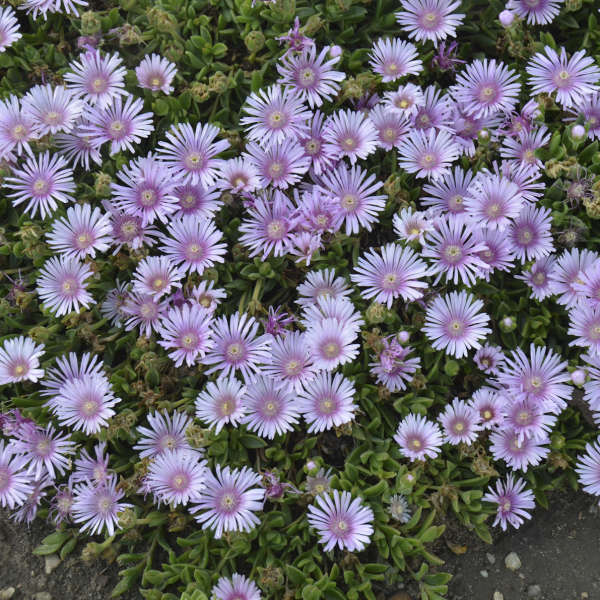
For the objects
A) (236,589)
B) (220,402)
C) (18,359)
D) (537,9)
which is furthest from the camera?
(537,9)

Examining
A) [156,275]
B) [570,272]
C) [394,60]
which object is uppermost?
[394,60]

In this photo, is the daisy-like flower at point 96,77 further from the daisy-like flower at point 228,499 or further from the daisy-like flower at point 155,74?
the daisy-like flower at point 228,499

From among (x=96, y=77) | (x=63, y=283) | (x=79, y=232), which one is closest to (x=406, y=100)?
(x=96, y=77)

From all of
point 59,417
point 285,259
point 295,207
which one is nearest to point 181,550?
point 59,417

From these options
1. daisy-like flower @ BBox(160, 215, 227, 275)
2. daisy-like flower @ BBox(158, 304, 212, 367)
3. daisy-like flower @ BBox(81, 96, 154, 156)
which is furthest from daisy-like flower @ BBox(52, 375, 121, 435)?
daisy-like flower @ BBox(81, 96, 154, 156)

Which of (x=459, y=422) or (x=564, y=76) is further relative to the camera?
(x=564, y=76)

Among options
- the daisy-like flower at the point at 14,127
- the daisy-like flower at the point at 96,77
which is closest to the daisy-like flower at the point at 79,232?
the daisy-like flower at the point at 14,127

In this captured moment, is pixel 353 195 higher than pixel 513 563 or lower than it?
higher

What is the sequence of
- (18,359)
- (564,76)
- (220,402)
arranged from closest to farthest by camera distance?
(220,402) → (18,359) → (564,76)

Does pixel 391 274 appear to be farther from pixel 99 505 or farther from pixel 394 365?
pixel 99 505
